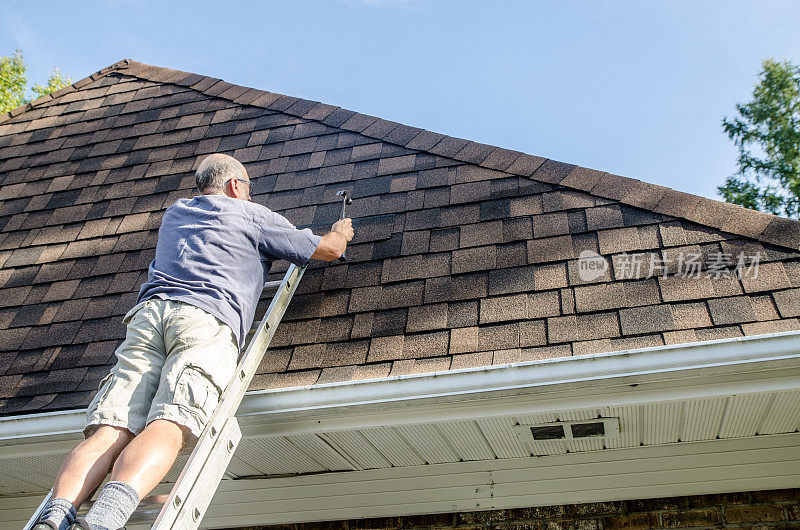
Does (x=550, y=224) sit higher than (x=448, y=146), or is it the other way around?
(x=448, y=146)

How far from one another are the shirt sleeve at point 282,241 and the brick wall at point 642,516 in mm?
1537

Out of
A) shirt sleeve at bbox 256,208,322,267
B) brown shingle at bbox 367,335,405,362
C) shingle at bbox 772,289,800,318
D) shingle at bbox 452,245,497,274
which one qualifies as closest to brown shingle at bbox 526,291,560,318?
shingle at bbox 452,245,497,274

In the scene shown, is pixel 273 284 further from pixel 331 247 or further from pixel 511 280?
pixel 511 280

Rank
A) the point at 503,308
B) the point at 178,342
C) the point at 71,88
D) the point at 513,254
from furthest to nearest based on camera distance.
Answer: the point at 71,88 < the point at 513,254 < the point at 503,308 < the point at 178,342

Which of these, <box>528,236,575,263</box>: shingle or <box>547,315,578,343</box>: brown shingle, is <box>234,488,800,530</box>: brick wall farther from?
<box>528,236,575,263</box>: shingle

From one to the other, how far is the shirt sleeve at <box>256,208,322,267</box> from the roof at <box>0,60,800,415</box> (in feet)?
1.60

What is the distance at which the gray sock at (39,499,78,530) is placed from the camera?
2.00 m

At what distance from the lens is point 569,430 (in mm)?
3014

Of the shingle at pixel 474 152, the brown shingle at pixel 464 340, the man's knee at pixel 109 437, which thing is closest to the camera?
the man's knee at pixel 109 437

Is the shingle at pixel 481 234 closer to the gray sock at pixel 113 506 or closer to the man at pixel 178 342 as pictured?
the man at pixel 178 342

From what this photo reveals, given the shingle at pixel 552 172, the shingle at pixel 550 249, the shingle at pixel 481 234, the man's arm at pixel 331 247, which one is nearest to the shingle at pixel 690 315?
the shingle at pixel 550 249

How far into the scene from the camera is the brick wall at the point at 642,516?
3115 mm

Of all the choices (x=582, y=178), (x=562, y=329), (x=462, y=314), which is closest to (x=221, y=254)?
(x=462, y=314)

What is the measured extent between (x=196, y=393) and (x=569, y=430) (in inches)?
63.3
